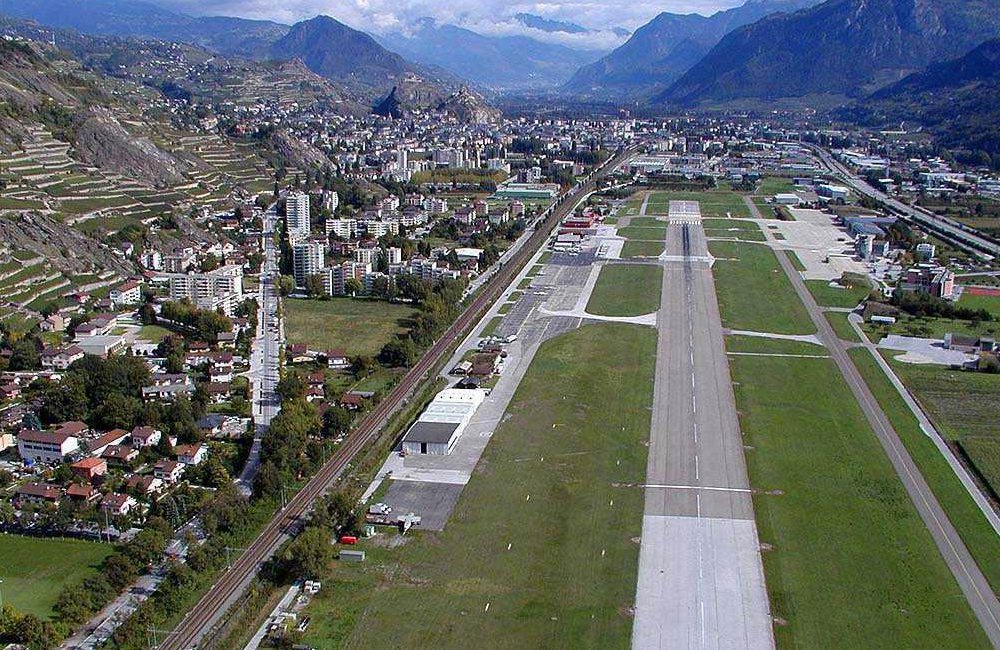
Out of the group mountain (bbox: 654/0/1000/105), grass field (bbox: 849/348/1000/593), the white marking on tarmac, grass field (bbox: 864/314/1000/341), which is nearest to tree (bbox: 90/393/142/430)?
the white marking on tarmac

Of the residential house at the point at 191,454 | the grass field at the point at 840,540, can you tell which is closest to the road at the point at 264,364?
the residential house at the point at 191,454

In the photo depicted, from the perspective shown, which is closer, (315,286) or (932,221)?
(315,286)

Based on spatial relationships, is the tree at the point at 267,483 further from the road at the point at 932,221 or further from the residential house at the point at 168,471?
the road at the point at 932,221

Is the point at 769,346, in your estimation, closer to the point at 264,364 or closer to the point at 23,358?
the point at 264,364

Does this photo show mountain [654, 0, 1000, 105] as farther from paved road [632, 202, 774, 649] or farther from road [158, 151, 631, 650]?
paved road [632, 202, 774, 649]

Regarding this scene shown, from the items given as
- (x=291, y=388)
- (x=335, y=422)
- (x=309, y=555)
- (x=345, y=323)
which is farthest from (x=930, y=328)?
(x=309, y=555)

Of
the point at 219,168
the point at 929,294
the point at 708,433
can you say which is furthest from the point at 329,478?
the point at 219,168
